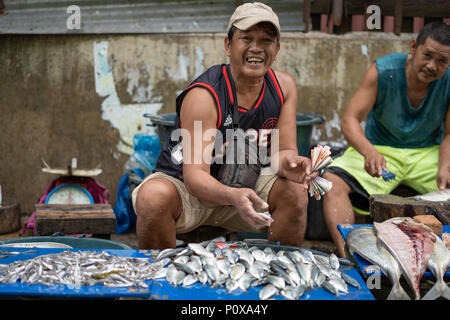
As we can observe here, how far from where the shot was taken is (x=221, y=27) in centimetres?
596

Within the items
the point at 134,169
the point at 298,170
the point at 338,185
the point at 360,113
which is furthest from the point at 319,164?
the point at 134,169

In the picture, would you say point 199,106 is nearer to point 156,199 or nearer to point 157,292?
point 156,199

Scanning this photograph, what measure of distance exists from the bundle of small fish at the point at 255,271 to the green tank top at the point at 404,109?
7.41 ft

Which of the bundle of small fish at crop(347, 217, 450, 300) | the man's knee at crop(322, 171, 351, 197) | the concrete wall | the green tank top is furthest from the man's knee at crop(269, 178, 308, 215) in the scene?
the concrete wall

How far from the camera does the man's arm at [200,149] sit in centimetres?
327

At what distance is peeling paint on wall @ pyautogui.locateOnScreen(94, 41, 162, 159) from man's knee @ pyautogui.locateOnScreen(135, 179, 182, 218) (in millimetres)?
2511

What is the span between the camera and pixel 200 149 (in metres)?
3.42

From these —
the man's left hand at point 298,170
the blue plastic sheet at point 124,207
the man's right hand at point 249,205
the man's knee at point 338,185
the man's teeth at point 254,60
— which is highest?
the man's teeth at point 254,60

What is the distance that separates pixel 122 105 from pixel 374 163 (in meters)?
2.76

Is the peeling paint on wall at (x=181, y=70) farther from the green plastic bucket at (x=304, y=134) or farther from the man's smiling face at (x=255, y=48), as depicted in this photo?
the man's smiling face at (x=255, y=48)

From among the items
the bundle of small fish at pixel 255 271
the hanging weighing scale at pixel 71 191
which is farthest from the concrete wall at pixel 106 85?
the bundle of small fish at pixel 255 271
